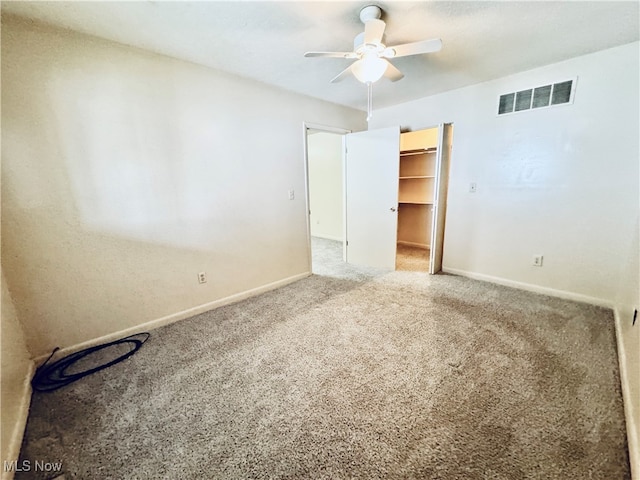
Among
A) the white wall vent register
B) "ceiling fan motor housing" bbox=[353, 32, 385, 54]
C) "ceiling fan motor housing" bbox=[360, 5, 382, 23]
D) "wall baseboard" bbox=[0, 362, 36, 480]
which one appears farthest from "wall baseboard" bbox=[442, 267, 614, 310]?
"wall baseboard" bbox=[0, 362, 36, 480]

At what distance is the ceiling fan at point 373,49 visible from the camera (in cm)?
155

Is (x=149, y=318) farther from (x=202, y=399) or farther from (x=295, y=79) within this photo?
(x=295, y=79)

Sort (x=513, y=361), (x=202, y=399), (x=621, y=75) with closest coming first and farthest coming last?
(x=202, y=399), (x=513, y=361), (x=621, y=75)

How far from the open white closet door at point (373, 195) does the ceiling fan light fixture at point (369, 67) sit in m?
1.59

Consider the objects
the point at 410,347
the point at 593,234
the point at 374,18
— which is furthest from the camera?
the point at 593,234

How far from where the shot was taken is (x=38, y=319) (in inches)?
70.6

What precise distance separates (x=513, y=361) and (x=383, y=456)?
118cm

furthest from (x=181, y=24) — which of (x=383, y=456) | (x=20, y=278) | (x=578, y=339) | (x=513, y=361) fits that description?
(x=578, y=339)

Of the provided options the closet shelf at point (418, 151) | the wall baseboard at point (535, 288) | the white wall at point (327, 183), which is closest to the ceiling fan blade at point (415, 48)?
the wall baseboard at point (535, 288)

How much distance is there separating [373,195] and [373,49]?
6.85 feet

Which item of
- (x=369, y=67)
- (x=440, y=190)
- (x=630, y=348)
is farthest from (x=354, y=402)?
(x=440, y=190)

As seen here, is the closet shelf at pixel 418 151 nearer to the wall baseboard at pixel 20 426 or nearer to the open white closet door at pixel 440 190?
the open white closet door at pixel 440 190

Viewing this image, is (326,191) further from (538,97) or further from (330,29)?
(330,29)

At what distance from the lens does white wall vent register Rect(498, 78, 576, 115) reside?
2.38m
